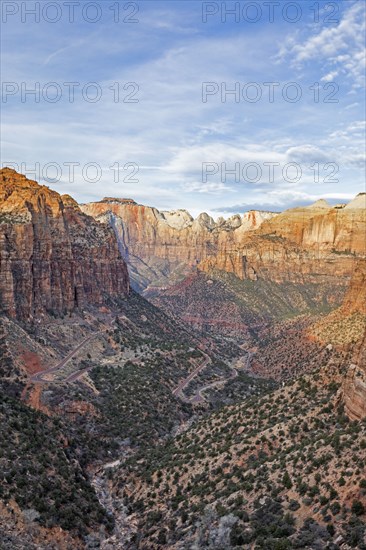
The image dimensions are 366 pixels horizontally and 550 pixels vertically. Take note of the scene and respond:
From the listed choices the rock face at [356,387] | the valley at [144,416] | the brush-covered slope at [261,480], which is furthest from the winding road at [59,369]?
the rock face at [356,387]

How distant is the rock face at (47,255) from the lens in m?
88.8

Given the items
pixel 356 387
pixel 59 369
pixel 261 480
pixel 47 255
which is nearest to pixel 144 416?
pixel 59 369

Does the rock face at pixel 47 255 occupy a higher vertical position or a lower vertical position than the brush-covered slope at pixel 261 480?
higher

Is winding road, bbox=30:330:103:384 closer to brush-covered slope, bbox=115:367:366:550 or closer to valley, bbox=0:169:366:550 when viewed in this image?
valley, bbox=0:169:366:550

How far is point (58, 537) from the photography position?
39.1m

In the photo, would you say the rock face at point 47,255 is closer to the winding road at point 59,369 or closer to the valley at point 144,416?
the valley at point 144,416

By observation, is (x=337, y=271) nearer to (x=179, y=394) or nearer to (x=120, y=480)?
(x=179, y=394)

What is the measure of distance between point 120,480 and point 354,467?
27.6 m

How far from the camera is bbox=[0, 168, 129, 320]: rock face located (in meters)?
88.8

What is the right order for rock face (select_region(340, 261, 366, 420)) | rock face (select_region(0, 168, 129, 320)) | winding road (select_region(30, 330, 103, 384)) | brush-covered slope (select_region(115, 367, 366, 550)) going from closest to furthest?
brush-covered slope (select_region(115, 367, 366, 550))
rock face (select_region(340, 261, 366, 420))
winding road (select_region(30, 330, 103, 384))
rock face (select_region(0, 168, 129, 320))

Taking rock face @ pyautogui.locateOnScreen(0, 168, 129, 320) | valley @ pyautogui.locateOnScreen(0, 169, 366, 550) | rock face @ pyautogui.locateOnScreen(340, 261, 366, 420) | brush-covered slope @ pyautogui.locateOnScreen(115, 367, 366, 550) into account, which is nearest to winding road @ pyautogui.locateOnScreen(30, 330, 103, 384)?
valley @ pyautogui.locateOnScreen(0, 169, 366, 550)

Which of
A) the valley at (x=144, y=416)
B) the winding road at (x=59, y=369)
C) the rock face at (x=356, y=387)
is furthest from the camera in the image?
the winding road at (x=59, y=369)

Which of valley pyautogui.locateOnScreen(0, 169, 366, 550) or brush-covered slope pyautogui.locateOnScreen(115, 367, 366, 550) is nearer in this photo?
brush-covered slope pyautogui.locateOnScreen(115, 367, 366, 550)

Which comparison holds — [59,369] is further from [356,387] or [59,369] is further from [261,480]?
[356,387]
